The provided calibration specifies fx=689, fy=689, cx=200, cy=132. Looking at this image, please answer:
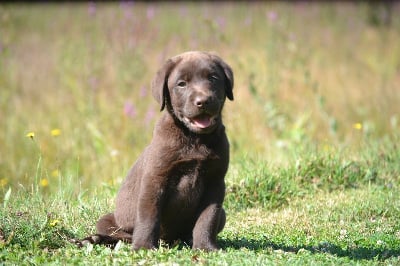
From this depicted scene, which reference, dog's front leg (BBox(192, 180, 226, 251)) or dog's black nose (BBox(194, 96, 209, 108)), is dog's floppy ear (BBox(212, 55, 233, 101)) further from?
dog's front leg (BBox(192, 180, 226, 251))

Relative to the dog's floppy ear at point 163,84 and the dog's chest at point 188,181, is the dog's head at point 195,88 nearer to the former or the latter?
the dog's floppy ear at point 163,84

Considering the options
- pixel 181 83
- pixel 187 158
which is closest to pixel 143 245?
pixel 187 158

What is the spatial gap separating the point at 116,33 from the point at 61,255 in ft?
18.6

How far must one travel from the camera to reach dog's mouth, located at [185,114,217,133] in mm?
5094

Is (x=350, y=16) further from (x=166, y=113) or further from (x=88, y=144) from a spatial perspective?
(x=166, y=113)

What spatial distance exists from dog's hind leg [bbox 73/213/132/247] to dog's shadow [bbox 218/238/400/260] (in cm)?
79

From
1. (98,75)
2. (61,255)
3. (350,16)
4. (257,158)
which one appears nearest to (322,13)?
(350,16)

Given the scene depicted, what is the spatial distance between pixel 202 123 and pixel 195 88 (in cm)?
26

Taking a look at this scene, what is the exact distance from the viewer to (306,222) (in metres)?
6.33

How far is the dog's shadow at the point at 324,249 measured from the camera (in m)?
5.21


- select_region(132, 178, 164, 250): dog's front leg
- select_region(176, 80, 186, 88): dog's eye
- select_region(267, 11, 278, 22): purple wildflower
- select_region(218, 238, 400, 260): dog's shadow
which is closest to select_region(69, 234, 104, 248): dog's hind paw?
select_region(132, 178, 164, 250): dog's front leg

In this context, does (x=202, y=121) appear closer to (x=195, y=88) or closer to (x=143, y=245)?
(x=195, y=88)

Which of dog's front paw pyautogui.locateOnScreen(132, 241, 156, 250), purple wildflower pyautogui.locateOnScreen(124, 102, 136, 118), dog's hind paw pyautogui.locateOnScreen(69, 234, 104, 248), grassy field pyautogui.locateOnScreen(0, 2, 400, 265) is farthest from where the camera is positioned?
purple wildflower pyautogui.locateOnScreen(124, 102, 136, 118)

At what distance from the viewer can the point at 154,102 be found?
10656mm
